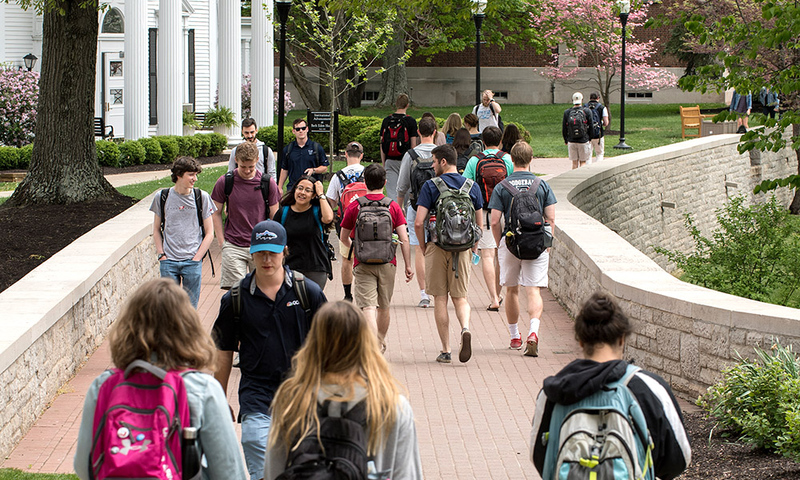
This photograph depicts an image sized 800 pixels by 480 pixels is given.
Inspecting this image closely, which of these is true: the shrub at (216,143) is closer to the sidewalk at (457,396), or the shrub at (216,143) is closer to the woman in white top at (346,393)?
the sidewalk at (457,396)

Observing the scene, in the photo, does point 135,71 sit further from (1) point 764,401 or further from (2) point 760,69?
(1) point 764,401

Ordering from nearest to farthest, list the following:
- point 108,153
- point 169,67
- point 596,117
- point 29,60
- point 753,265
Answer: point 753,265 < point 596,117 < point 108,153 < point 169,67 < point 29,60

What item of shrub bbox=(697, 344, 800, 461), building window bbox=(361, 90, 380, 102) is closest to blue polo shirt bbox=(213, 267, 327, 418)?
shrub bbox=(697, 344, 800, 461)

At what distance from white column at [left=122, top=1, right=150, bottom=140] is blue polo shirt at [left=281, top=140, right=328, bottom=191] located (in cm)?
1687

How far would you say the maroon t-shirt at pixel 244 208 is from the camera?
8.88 metres

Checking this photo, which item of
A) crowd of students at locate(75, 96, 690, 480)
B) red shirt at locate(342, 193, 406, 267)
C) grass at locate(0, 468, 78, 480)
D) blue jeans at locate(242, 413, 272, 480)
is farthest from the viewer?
red shirt at locate(342, 193, 406, 267)

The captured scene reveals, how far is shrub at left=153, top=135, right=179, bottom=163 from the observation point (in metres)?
27.5

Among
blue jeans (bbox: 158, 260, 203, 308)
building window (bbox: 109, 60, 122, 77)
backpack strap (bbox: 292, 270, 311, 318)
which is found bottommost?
blue jeans (bbox: 158, 260, 203, 308)

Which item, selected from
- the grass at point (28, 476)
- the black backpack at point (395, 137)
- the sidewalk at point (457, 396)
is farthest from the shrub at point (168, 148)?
the grass at point (28, 476)

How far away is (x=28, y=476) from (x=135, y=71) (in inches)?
916

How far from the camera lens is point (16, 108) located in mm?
27688

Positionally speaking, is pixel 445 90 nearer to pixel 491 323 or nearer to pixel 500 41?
pixel 500 41

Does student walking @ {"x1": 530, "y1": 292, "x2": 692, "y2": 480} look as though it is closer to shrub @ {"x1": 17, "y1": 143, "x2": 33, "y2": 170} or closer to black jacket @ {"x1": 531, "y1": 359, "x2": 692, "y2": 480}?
black jacket @ {"x1": 531, "y1": 359, "x2": 692, "y2": 480}

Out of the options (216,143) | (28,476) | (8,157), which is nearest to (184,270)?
(28,476)
